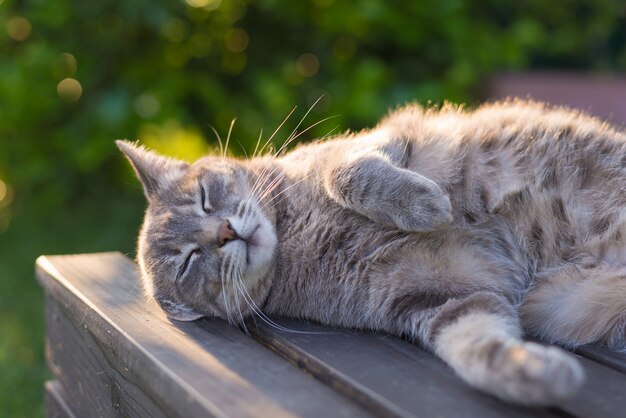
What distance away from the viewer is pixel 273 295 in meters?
1.80

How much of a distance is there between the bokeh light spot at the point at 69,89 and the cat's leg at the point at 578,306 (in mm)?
3228

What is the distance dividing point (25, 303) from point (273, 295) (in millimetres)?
2280

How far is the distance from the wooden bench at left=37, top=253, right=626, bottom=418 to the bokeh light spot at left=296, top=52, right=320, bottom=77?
2451mm

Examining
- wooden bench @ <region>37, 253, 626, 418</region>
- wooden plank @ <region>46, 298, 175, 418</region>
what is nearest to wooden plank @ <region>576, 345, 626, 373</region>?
wooden bench @ <region>37, 253, 626, 418</region>

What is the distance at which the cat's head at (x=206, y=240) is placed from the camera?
5.90ft

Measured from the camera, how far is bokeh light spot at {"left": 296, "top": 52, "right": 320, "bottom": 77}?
4.09 metres

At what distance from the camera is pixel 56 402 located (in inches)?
76.0

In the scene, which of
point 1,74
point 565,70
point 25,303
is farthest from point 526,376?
point 565,70

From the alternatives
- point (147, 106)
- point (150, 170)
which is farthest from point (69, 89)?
point (150, 170)

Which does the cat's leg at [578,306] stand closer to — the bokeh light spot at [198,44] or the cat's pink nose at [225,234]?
the cat's pink nose at [225,234]

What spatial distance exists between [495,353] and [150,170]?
1.31 meters

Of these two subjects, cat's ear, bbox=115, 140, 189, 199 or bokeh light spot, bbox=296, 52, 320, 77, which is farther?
bokeh light spot, bbox=296, 52, 320, 77

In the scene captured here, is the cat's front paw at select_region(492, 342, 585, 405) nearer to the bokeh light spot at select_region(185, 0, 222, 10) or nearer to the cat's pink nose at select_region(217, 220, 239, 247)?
the cat's pink nose at select_region(217, 220, 239, 247)

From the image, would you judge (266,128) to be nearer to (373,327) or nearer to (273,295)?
(273,295)
